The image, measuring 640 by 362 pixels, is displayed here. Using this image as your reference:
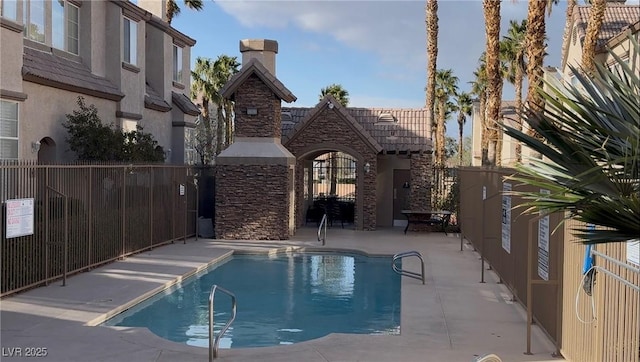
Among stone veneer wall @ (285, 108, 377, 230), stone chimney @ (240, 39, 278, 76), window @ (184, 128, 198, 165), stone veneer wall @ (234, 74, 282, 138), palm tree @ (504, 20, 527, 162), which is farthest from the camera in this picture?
palm tree @ (504, 20, 527, 162)

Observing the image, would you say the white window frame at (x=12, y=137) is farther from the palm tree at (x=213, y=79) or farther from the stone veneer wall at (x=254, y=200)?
the palm tree at (x=213, y=79)

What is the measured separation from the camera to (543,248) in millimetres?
9625

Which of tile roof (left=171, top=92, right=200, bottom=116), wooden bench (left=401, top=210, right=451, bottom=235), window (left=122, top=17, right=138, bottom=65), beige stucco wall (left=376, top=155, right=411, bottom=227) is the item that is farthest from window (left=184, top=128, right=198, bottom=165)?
wooden bench (left=401, top=210, right=451, bottom=235)

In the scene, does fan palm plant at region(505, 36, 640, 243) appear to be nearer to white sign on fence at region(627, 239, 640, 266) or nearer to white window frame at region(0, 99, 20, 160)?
white sign on fence at region(627, 239, 640, 266)

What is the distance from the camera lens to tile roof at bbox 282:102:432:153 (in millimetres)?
26078

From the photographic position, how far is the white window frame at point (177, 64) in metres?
28.9

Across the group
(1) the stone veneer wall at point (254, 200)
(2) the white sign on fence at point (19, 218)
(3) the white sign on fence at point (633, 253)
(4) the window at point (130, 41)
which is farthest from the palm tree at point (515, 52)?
(3) the white sign on fence at point (633, 253)

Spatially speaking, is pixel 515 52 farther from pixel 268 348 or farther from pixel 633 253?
pixel 633 253

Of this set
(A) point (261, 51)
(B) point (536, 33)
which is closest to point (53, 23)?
(A) point (261, 51)

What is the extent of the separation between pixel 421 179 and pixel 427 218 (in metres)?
1.80

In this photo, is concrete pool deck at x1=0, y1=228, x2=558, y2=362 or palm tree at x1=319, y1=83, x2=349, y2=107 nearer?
concrete pool deck at x1=0, y1=228, x2=558, y2=362

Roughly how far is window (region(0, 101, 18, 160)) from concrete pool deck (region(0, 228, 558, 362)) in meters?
3.73

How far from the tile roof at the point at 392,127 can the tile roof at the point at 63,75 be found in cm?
751

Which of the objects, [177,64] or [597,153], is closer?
[597,153]
